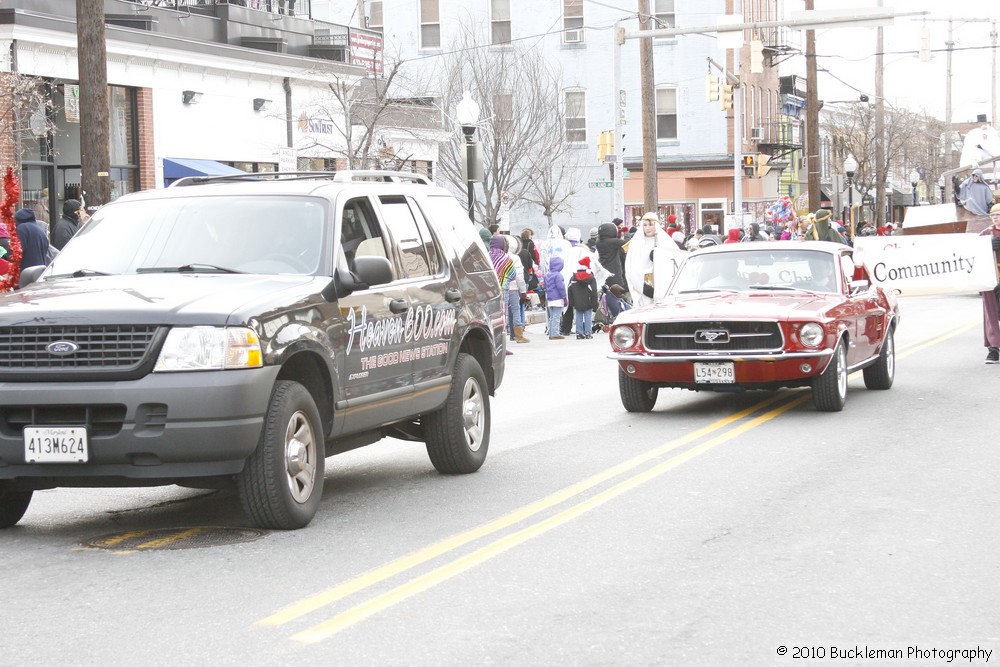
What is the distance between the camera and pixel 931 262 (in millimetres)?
17312

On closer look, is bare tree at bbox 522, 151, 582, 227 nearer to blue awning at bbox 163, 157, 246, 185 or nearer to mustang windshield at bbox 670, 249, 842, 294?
blue awning at bbox 163, 157, 246, 185

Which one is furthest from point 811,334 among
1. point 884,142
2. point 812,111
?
point 884,142

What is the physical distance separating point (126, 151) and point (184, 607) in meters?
23.2

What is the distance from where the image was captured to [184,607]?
20.5 feet

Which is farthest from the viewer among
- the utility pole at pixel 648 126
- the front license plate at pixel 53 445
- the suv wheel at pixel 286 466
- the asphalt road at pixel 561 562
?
the utility pole at pixel 648 126

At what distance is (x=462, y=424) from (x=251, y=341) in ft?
8.73

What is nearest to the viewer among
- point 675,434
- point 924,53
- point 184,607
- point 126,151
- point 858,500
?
point 184,607

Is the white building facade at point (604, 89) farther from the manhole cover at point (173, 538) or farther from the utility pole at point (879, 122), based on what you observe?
the manhole cover at point (173, 538)

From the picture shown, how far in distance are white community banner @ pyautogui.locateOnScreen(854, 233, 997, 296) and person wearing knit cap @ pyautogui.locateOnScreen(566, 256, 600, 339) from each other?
23.3ft

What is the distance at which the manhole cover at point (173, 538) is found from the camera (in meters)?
7.57

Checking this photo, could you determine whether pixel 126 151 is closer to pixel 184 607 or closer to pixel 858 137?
pixel 184 607

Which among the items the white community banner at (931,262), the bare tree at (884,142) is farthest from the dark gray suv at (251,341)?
the bare tree at (884,142)

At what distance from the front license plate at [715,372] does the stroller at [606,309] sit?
13083mm

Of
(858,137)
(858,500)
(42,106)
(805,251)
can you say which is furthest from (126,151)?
(858,137)
